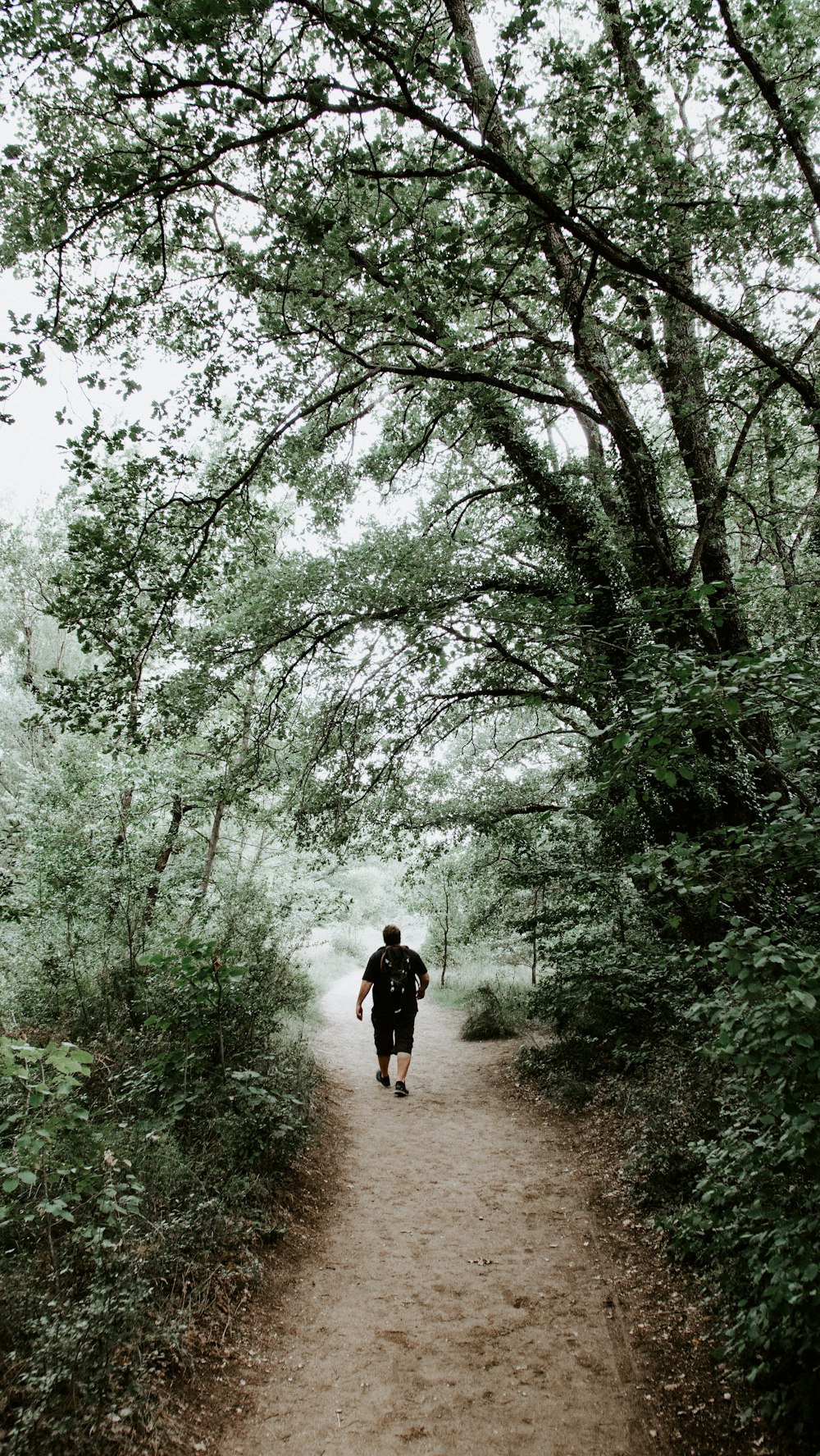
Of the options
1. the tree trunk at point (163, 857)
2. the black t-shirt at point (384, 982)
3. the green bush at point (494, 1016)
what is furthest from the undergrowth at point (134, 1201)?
the green bush at point (494, 1016)

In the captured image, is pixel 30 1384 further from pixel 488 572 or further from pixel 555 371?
pixel 555 371

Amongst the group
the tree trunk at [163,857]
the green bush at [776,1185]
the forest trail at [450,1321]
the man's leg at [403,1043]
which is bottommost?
the forest trail at [450,1321]

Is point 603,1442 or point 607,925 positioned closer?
point 603,1442

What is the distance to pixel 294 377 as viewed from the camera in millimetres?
6504

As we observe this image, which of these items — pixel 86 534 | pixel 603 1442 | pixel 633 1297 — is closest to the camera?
pixel 603 1442

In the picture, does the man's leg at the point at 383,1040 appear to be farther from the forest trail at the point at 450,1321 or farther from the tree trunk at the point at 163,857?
the tree trunk at the point at 163,857

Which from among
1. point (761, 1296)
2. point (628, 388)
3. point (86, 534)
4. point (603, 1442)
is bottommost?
point (603, 1442)

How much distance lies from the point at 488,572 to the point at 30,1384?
7.36 m

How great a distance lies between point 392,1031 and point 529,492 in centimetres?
716

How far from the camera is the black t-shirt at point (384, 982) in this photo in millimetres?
7758

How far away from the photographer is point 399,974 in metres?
7.79

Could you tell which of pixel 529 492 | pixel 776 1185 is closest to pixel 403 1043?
pixel 776 1185

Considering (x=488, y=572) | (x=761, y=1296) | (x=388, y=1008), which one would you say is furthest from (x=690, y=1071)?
(x=488, y=572)

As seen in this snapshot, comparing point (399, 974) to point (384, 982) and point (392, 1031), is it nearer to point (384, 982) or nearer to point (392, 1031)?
point (384, 982)
